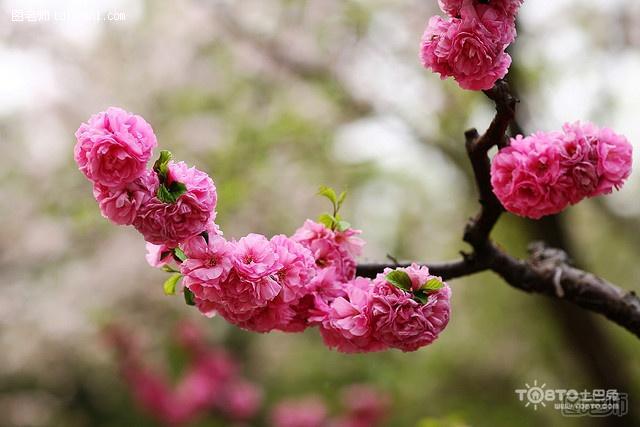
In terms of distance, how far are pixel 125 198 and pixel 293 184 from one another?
4.05 meters

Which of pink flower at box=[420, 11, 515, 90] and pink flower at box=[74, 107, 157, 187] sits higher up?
pink flower at box=[420, 11, 515, 90]

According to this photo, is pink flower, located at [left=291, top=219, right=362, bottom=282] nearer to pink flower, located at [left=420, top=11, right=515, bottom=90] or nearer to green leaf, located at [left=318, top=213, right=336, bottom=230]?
green leaf, located at [left=318, top=213, right=336, bottom=230]

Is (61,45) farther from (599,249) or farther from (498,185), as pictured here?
(599,249)

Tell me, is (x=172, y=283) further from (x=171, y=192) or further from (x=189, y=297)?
(x=171, y=192)

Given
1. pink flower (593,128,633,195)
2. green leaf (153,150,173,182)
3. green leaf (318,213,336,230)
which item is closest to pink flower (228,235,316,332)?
green leaf (318,213,336,230)

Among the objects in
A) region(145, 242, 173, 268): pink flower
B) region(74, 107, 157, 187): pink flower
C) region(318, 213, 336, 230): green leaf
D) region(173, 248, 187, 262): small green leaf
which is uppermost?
region(74, 107, 157, 187): pink flower

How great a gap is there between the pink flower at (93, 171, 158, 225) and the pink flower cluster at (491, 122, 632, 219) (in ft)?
1.99

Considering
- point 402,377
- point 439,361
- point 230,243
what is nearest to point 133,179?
point 230,243

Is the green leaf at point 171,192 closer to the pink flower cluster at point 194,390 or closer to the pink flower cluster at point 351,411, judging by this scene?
the pink flower cluster at point 351,411

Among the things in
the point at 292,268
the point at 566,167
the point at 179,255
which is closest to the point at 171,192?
the point at 179,255

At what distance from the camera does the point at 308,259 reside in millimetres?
1150

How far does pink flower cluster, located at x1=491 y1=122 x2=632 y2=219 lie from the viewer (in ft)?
3.65

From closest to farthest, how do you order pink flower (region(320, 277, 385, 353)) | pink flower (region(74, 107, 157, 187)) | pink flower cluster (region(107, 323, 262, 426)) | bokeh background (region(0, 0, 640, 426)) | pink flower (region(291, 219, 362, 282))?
pink flower (region(74, 107, 157, 187))
pink flower (region(320, 277, 385, 353))
pink flower (region(291, 219, 362, 282))
bokeh background (region(0, 0, 640, 426))
pink flower cluster (region(107, 323, 262, 426))

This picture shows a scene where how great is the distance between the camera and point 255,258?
1087mm
